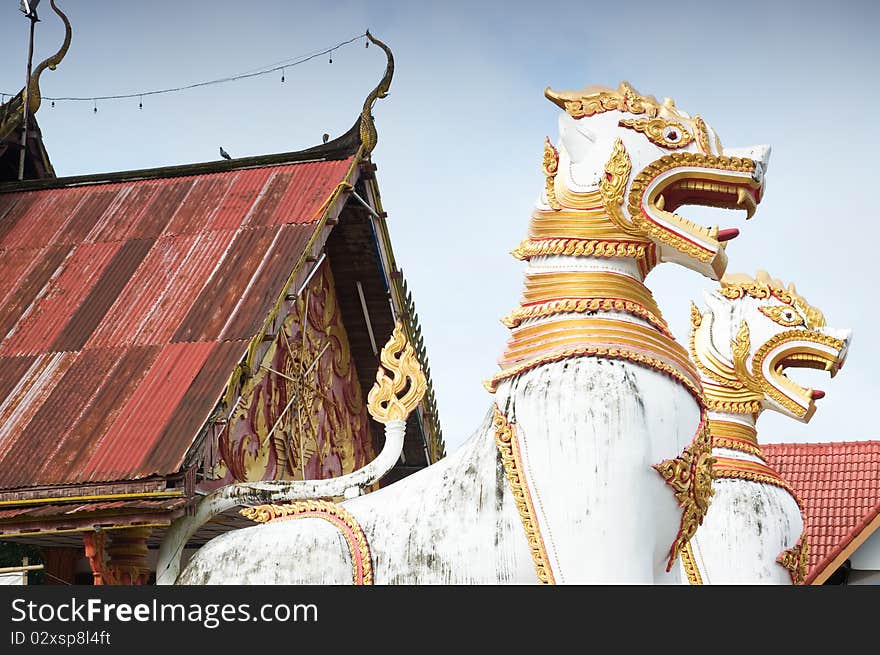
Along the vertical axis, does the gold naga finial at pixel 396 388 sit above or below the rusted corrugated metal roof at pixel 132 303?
below

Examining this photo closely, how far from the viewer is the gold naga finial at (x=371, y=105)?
10.6 m

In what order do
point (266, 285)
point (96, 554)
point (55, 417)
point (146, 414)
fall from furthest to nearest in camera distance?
point (266, 285) → point (55, 417) → point (146, 414) → point (96, 554)

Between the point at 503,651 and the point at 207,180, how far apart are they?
7.21 meters

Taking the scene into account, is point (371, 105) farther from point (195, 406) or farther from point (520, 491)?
point (520, 491)

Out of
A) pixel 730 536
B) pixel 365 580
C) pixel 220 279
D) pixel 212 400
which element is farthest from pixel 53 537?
pixel 730 536

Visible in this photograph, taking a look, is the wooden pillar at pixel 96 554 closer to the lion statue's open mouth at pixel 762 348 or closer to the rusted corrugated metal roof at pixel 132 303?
the rusted corrugated metal roof at pixel 132 303

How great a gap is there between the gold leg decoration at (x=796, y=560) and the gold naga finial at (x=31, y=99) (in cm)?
764

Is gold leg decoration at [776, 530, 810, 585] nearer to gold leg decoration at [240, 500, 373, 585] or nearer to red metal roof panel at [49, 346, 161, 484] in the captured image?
gold leg decoration at [240, 500, 373, 585]

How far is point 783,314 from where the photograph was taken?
9406 mm

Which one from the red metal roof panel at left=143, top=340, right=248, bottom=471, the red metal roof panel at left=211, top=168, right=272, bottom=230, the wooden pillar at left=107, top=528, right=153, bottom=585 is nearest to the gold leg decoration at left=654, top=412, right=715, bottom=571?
the red metal roof panel at left=143, top=340, right=248, bottom=471

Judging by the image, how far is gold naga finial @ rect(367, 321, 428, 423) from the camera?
292 inches

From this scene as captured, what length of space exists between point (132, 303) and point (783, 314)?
180 inches

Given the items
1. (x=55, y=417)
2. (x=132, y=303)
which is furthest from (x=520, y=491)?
(x=132, y=303)

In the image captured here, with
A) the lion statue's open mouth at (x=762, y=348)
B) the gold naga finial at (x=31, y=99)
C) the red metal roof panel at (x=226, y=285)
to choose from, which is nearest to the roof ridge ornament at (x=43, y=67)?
the gold naga finial at (x=31, y=99)
